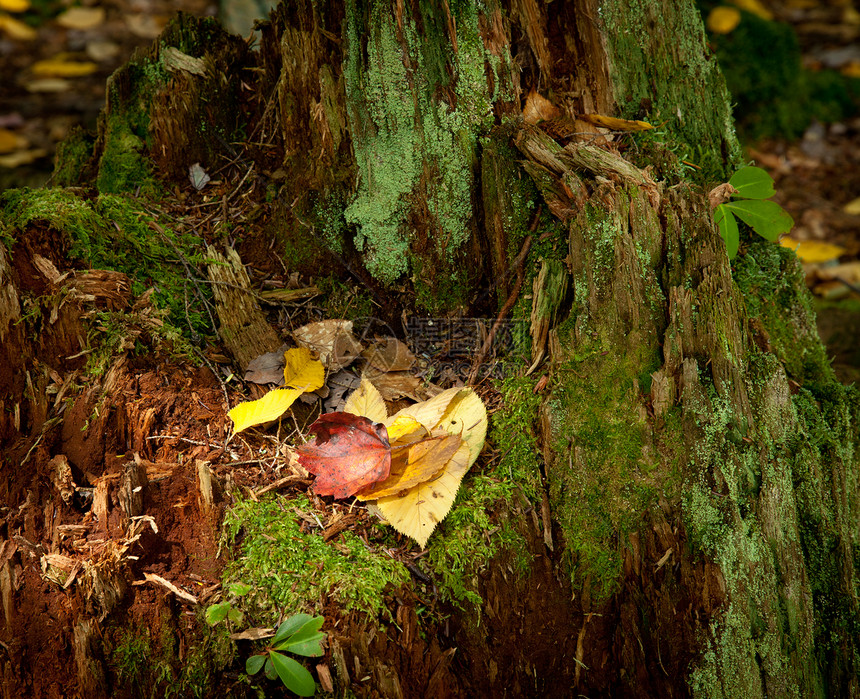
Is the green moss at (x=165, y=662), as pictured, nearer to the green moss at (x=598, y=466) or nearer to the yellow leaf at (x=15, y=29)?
the green moss at (x=598, y=466)

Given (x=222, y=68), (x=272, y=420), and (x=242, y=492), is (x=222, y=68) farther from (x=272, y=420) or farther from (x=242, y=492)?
(x=242, y=492)

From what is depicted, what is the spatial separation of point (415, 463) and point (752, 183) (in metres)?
1.60

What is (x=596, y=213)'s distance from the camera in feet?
6.28

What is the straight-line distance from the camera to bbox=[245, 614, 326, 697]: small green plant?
1516mm

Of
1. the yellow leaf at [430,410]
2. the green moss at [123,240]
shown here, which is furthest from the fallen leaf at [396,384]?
the green moss at [123,240]

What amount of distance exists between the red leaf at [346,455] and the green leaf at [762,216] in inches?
59.9

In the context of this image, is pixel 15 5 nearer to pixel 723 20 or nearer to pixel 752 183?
pixel 723 20

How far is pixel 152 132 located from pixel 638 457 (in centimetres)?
221

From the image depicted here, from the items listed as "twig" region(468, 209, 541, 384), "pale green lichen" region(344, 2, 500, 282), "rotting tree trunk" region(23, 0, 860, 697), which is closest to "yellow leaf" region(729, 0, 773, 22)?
"rotting tree trunk" region(23, 0, 860, 697)

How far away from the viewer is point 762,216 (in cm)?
218

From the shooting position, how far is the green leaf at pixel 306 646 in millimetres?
1530

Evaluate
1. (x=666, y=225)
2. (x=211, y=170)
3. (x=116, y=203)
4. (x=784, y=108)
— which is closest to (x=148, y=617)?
(x=116, y=203)

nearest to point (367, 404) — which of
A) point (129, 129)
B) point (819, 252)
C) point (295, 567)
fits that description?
point (295, 567)

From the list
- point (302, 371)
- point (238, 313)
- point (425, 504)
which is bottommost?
point (425, 504)
